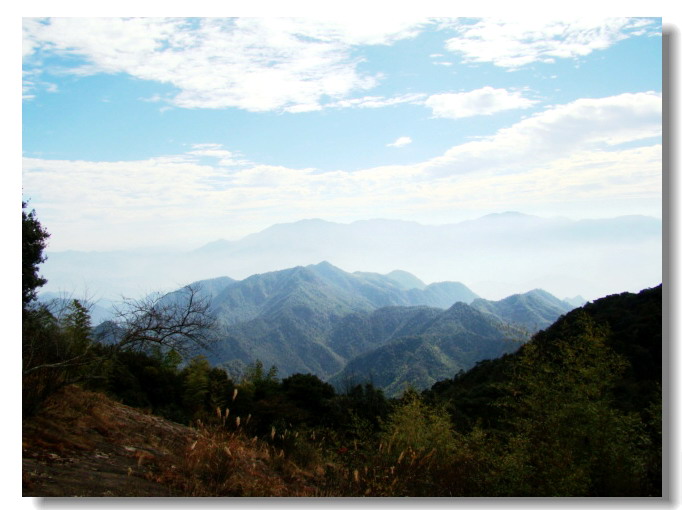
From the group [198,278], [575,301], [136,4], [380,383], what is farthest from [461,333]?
[136,4]

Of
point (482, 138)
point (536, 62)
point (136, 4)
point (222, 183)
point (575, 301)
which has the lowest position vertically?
point (575, 301)

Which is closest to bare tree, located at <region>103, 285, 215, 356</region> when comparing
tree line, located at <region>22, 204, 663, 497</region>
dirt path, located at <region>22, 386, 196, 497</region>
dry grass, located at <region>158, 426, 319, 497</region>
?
tree line, located at <region>22, 204, 663, 497</region>

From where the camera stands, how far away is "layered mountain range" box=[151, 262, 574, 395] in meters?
35.0

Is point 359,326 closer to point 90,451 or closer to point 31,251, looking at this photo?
point 31,251

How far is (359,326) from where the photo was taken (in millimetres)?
59188

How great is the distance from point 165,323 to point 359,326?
5374 centimetres

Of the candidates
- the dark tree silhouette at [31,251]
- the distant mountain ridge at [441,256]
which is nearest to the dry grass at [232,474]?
the distant mountain ridge at [441,256]

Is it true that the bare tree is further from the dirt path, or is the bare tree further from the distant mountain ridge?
the dirt path

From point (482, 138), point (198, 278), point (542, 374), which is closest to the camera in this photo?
point (542, 374)

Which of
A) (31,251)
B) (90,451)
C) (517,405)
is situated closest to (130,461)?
(90,451)

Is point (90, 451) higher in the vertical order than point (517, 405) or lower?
lower

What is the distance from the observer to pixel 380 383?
34000 millimetres
